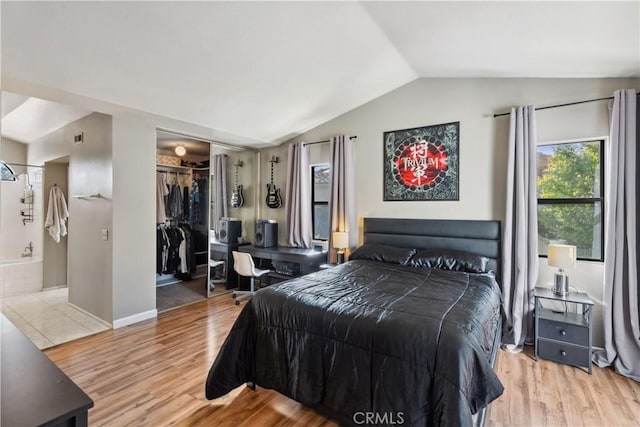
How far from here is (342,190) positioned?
4309 mm

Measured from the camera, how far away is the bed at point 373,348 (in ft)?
5.23

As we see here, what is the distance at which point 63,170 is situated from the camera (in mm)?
5016

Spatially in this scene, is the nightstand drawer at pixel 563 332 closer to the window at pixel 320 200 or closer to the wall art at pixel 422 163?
the wall art at pixel 422 163

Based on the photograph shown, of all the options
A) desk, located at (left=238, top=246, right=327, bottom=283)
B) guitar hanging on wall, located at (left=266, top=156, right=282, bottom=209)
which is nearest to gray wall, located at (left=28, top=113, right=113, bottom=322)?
desk, located at (left=238, top=246, right=327, bottom=283)

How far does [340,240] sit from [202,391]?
239 cm

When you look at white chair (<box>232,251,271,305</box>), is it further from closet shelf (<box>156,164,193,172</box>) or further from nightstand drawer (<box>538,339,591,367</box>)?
nightstand drawer (<box>538,339,591,367</box>)

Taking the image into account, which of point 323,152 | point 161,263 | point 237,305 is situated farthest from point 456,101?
point 161,263

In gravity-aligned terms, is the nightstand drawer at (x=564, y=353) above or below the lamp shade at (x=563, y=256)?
below

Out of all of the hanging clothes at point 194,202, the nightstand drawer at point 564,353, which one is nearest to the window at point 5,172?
the hanging clothes at point 194,202

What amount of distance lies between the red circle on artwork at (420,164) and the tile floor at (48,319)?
4.01m

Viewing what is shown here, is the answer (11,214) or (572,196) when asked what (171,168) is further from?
(572,196)

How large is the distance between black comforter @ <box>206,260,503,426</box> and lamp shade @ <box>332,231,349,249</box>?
1.50 metres

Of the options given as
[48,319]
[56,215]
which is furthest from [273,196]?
[56,215]

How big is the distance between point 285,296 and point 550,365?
2552 mm
